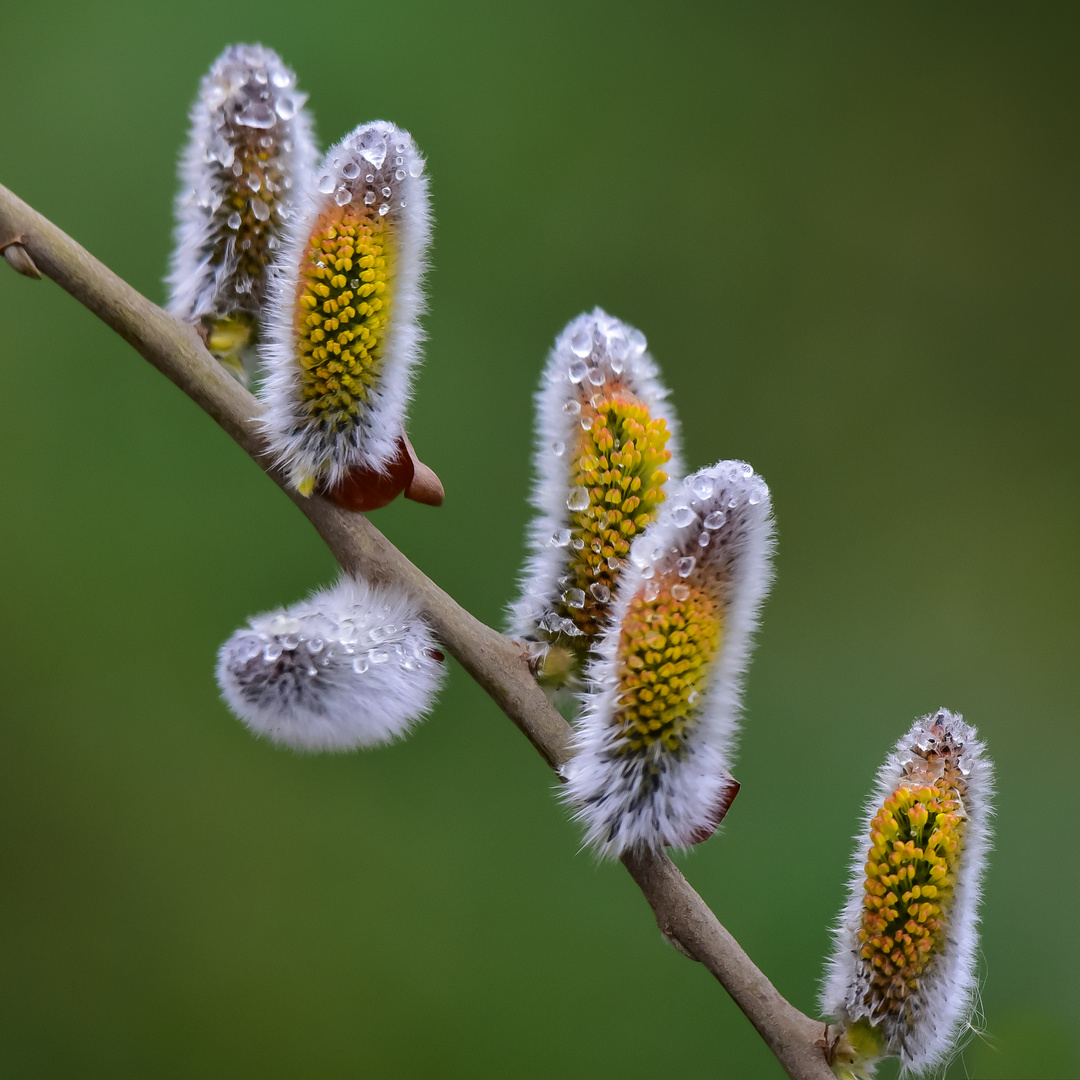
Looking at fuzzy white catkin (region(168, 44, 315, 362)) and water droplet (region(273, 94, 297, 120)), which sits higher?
water droplet (region(273, 94, 297, 120))

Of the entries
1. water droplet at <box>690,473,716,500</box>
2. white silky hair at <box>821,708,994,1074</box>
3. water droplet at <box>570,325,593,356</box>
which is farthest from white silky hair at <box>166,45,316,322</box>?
white silky hair at <box>821,708,994,1074</box>

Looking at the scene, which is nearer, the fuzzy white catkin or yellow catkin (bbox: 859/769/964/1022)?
yellow catkin (bbox: 859/769/964/1022)

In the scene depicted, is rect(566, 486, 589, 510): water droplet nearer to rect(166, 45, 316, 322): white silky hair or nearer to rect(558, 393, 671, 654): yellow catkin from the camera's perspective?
rect(558, 393, 671, 654): yellow catkin

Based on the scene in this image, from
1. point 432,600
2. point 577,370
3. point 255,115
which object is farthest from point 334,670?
point 255,115

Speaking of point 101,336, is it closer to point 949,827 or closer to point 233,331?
point 233,331

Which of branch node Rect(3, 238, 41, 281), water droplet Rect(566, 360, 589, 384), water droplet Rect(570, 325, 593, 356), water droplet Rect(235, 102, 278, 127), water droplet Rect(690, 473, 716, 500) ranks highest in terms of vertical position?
water droplet Rect(235, 102, 278, 127)

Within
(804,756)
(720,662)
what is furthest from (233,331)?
(804,756)

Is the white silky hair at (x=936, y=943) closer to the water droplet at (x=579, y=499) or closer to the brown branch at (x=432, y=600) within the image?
the brown branch at (x=432, y=600)
